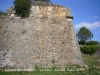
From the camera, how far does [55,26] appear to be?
11.0m

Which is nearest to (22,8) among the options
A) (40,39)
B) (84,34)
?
(40,39)

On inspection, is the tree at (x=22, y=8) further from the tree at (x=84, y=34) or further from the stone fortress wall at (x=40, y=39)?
the tree at (x=84, y=34)

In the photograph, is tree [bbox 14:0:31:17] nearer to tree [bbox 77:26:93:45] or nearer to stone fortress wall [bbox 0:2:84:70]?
stone fortress wall [bbox 0:2:84:70]

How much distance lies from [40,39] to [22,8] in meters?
2.49

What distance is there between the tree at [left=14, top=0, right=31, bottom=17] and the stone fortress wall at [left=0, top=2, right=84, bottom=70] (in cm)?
31

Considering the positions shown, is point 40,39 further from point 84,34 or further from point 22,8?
point 84,34

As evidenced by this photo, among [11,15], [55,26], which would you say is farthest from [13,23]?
[55,26]

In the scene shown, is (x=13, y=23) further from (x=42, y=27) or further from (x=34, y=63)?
(x=34, y=63)

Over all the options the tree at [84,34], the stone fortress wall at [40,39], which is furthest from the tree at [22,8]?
the tree at [84,34]

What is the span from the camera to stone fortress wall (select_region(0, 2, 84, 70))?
1003cm

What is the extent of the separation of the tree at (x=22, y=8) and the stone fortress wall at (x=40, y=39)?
1.02 ft

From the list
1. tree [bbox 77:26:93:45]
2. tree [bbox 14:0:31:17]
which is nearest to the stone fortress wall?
tree [bbox 14:0:31:17]

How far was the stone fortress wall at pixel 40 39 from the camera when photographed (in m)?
10.0

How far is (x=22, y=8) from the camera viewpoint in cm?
1093
